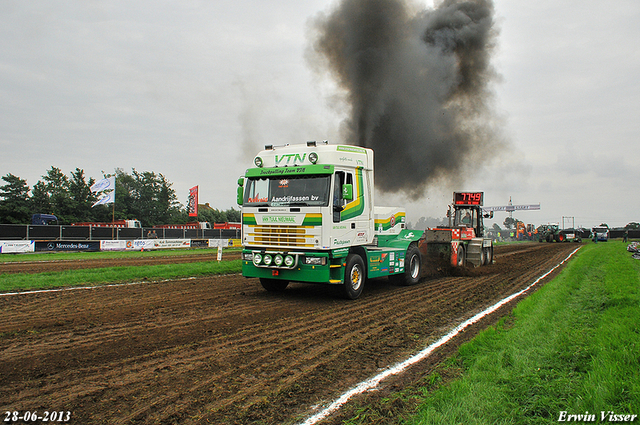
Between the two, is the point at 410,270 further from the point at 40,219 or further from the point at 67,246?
the point at 40,219

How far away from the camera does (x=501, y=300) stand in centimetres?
927

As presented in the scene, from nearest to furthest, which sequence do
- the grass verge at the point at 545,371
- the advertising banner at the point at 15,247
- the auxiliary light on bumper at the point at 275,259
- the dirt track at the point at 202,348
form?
the grass verge at the point at 545,371 → the dirt track at the point at 202,348 → the auxiliary light on bumper at the point at 275,259 → the advertising banner at the point at 15,247

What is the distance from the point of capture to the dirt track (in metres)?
3.64

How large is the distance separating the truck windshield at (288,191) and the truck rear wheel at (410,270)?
442 centimetres

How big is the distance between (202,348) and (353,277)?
477 cm

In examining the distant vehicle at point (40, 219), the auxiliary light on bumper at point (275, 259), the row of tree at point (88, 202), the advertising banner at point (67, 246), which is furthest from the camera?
the row of tree at point (88, 202)

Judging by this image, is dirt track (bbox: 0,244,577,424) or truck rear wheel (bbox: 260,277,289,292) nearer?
dirt track (bbox: 0,244,577,424)

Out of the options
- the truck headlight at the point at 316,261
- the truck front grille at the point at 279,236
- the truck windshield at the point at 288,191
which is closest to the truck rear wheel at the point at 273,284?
the truck front grille at the point at 279,236

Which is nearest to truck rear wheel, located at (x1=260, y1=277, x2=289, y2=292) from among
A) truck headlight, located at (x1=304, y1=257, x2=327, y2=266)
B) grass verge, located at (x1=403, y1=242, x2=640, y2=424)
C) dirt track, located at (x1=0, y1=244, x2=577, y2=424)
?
dirt track, located at (x1=0, y1=244, x2=577, y2=424)

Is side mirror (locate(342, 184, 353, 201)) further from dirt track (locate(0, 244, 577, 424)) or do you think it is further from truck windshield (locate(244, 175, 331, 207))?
dirt track (locate(0, 244, 577, 424))

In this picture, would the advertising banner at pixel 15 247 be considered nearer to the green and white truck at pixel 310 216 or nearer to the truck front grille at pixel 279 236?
the green and white truck at pixel 310 216

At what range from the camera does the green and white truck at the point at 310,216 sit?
28.6 ft

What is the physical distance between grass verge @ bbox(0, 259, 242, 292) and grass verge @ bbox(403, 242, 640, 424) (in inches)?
443

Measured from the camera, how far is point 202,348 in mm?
5320
